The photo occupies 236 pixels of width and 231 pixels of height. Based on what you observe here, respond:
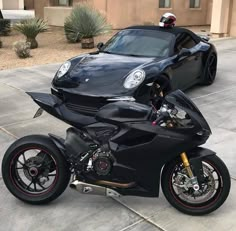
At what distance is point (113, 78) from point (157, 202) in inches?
101

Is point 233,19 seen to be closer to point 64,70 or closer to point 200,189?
point 64,70

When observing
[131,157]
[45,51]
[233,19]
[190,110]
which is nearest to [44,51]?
[45,51]

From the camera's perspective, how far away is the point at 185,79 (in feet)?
25.5

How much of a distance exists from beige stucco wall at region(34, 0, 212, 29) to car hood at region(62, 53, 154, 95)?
11.2 metres

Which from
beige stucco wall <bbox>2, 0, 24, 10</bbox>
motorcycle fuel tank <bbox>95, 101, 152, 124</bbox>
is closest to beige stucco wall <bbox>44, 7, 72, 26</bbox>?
beige stucco wall <bbox>2, 0, 24, 10</bbox>

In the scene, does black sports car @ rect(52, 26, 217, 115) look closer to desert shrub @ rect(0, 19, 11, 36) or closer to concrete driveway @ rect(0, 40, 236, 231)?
concrete driveway @ rect(0, 40, 236, 231)

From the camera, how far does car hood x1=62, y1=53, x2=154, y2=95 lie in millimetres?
5910

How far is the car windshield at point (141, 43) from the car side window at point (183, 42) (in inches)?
6.2

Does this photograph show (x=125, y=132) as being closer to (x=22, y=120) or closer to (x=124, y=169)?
(x=124, y=169)

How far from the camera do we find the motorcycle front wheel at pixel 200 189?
12.0 ft

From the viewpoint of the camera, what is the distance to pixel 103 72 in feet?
20.6

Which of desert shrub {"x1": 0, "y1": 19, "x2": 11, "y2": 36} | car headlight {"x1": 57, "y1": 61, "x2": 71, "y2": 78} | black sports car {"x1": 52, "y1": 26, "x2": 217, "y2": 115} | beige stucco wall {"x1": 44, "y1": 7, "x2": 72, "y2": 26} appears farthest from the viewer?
beige stucco wall {"x1": 44, "y1": 7, "x2": 72, "y2": 26}

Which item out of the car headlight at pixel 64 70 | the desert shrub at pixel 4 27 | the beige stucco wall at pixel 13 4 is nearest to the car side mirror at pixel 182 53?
the car headlight at pixel 64 70

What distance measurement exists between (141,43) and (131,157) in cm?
422
